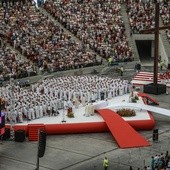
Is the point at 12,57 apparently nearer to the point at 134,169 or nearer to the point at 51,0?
the point at 51,0

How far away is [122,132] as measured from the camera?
3278cm

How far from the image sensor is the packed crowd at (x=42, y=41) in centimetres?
5462

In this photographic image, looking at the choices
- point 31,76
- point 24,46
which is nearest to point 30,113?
point 31,76

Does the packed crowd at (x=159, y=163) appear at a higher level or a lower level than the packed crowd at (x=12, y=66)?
lower

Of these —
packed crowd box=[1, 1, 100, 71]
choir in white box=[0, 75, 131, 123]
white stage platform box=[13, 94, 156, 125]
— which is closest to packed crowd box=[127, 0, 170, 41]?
packed crowd box=[1, 1, 100, 71]

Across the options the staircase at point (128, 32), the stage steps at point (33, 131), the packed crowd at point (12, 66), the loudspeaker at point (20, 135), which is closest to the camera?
the loudspeaker at point (20, 135)

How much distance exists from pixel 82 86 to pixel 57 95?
1995 millimetres

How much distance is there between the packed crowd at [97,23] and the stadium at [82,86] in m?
0.11

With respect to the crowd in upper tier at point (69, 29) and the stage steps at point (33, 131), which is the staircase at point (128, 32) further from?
the stage steps at point (33, 131)

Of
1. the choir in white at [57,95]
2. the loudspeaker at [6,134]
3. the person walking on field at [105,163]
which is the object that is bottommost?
the person walking on field at [105,163]

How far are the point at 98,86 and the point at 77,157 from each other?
13402 mm

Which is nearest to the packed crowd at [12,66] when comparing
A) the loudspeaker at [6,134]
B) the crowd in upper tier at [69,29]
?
the crowd in upper tier at [69,29]

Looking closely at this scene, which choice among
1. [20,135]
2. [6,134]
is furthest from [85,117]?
[6,134]

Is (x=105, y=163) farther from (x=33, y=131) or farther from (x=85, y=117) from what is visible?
(x=85, y=117)
